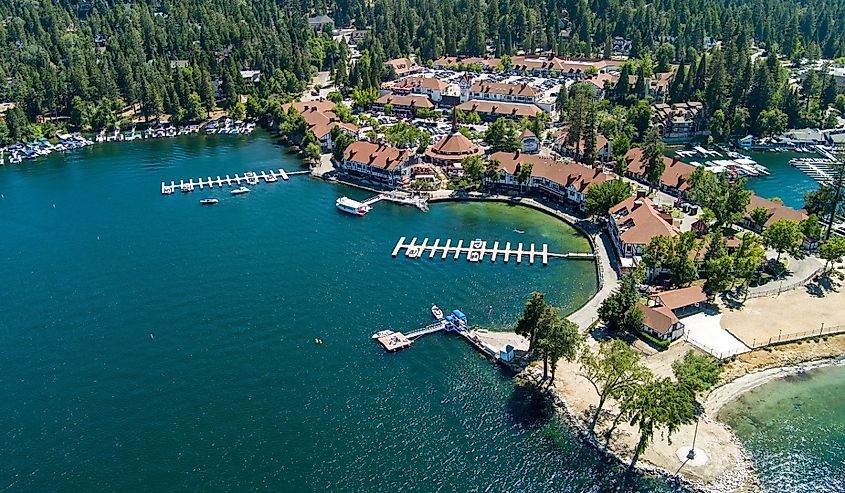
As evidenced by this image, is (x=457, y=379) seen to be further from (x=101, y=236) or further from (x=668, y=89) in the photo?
(x=668, y=89)

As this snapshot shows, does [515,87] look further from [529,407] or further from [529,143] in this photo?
[529,407]

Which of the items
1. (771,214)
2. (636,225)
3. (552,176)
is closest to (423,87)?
(552,176)

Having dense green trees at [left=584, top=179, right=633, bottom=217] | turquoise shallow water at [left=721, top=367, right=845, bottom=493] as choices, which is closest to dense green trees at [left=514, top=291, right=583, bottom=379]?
turquoise shallow water at [left=721, top=367, right=845, bottom=493]

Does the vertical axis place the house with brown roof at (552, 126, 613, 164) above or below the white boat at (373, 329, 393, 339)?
above

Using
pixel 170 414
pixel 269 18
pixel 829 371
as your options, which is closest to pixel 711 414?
pixel 829 371

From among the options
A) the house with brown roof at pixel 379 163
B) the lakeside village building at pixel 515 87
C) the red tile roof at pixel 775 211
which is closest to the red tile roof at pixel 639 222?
the red tile roof at pixel 775 211

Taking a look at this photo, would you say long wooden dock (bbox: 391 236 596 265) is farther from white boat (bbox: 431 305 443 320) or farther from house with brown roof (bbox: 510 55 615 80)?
house with brown roof (bbox: 510 55 615 80)
